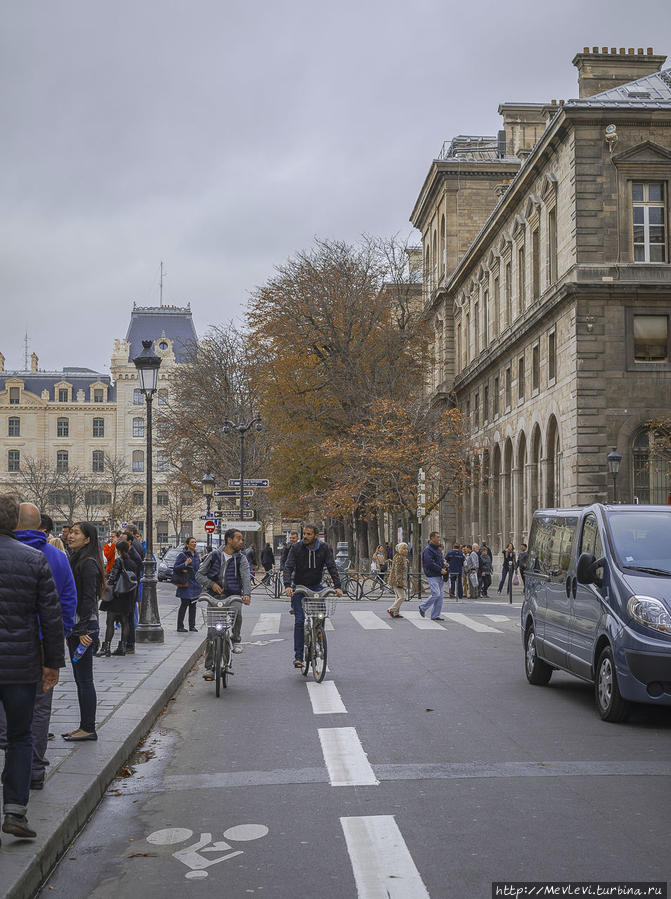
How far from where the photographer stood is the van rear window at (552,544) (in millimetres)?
12688

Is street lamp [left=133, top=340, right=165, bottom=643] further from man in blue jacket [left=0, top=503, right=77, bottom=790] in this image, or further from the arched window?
the arched window

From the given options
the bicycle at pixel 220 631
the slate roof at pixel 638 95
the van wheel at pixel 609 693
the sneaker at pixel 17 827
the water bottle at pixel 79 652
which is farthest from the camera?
the slate roof at pixel 638 95

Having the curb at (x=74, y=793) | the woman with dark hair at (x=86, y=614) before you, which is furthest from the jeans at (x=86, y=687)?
the curb at (x=74, y=793)

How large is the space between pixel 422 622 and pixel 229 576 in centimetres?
1139

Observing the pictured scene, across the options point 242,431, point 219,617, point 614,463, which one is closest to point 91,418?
point 242,431

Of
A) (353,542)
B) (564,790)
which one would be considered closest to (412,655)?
(564,790)

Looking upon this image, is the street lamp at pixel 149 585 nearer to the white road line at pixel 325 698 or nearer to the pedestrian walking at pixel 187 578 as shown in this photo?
the pedestrian walking at pixel 187 578

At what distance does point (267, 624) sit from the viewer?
24.8 metres

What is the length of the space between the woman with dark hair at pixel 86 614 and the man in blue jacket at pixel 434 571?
51.7 feet

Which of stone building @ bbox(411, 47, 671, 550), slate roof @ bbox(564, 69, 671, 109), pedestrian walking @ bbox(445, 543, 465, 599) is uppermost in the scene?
slate roof @ bbox(564, 69, 671, 109)

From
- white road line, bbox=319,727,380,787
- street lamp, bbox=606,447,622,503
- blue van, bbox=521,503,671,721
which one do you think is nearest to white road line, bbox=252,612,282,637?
blue van, bbox=521,503,671,721

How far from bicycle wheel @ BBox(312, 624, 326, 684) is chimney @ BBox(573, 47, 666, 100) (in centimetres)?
3794

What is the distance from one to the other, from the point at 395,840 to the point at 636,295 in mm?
37160

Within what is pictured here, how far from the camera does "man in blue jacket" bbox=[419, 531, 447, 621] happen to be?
24.8 metres
